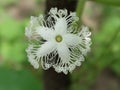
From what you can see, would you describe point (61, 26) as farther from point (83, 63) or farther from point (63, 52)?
point (83, 63)

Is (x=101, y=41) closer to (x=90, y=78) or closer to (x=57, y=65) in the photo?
(x=90, y=78)

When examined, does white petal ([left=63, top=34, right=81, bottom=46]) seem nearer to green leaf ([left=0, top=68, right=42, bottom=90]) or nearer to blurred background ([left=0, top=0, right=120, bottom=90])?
blurred background ([left=0, top=0, right=120, bottom=90])

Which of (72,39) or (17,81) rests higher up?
(72,39)

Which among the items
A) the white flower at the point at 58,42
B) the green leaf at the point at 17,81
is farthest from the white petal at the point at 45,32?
the green leaf at the point at 17,81

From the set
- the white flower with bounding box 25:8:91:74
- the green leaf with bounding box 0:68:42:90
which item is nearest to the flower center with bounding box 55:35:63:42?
the white flower with bounding box 25:8:91:74

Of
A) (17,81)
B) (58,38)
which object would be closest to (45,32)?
(58,38)
